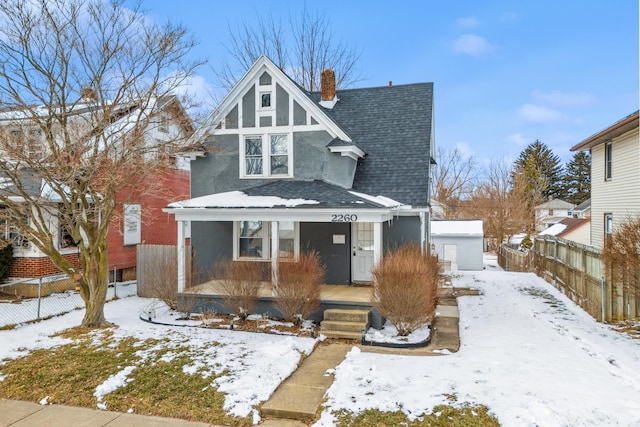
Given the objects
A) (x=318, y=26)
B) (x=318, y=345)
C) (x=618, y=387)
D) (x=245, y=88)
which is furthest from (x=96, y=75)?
(x=318, y=26)

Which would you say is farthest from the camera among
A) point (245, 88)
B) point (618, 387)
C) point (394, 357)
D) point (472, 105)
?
point (472, 105)

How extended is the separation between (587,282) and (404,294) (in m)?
6.49

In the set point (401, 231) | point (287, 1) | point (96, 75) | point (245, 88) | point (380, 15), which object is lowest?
point (401, 231)

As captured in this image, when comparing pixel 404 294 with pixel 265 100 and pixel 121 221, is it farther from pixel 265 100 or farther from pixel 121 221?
pixel 121 221

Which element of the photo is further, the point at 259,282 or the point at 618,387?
the point at 259,282

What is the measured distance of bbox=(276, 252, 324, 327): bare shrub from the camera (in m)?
9.45

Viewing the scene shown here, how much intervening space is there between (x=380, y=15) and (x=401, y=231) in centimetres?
962

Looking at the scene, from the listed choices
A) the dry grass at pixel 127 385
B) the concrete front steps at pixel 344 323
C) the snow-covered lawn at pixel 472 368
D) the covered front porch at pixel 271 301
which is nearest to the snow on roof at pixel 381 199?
A: the covered front porch at pixel 271 301

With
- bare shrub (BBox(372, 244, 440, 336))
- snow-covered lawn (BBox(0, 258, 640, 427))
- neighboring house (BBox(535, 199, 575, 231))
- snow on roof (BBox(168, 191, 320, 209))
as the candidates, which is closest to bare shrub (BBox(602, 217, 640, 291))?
snow-covered lawn (BBox(0, 258, 640, 427))

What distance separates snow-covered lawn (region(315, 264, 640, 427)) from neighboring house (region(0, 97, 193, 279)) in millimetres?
6897

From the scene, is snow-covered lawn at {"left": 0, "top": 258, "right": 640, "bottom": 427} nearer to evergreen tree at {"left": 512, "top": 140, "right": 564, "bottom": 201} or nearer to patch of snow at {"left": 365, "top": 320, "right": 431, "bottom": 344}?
patch of snow at {"left": 365, "top": 320, "right": 431, "bottom": 344}

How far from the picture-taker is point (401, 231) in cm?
1230

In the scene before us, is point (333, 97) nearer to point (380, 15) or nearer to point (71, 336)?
point (380, 15)

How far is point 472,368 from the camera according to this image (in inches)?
261
